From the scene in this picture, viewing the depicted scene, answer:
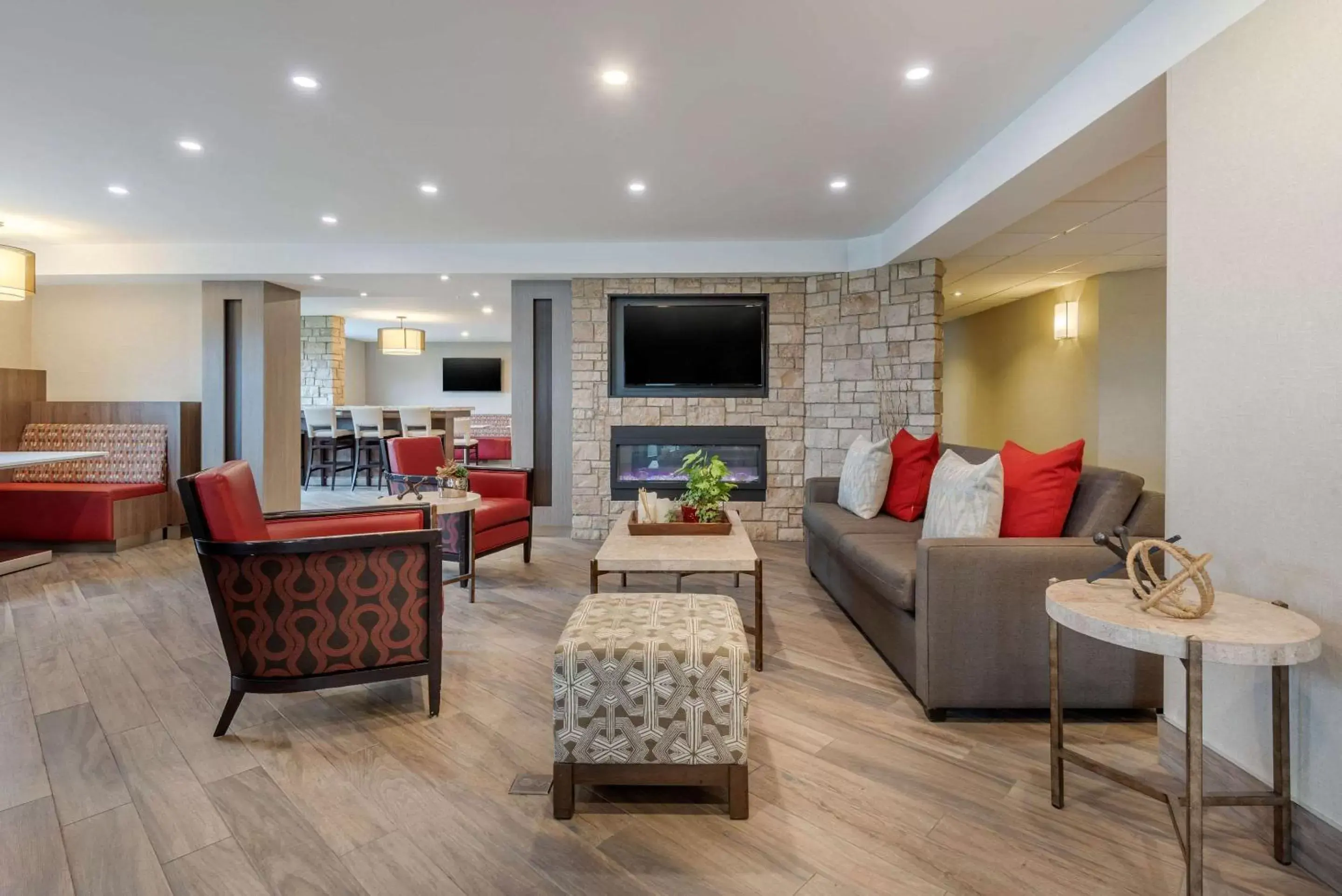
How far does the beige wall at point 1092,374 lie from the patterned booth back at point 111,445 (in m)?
7.65

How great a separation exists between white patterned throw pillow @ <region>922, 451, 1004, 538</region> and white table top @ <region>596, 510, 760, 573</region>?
79 centimetres

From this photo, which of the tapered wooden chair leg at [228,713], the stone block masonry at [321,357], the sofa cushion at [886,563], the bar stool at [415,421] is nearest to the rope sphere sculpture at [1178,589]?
the sofa cushion at [886,563]

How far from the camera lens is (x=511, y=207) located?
14.1 feet

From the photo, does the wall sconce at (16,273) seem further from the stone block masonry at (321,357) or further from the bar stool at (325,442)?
the stone block masonry at (321,357)

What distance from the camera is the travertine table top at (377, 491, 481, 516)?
11.2ft

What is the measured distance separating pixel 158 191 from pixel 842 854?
16.5ft

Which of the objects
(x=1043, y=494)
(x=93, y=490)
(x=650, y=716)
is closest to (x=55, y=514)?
(x=93, y=490)

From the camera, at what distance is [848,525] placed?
340 centimetres

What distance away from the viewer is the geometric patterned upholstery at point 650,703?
165 centimetres

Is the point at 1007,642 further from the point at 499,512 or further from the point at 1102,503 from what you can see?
the point at 499,512

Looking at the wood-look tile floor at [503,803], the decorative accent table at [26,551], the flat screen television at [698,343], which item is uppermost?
the flat screen television at [698,343]

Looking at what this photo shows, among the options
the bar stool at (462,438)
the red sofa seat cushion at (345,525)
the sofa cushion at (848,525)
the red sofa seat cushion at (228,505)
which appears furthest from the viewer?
the bar stool at (462,438)

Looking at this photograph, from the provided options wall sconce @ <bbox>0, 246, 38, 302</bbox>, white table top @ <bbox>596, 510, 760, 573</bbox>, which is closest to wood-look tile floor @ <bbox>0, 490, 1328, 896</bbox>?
white table top @ <bbox>596, 510, 760, 573</bbox>

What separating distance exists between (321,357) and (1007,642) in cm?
980
